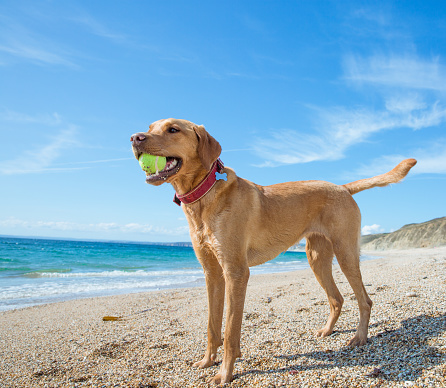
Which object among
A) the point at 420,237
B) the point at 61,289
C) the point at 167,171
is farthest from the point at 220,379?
the point at 420,237

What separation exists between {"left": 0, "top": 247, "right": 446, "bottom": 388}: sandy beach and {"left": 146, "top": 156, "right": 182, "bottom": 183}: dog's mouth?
204 cm

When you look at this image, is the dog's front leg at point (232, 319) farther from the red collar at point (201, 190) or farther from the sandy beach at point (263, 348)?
the red collar at point (201, 190)

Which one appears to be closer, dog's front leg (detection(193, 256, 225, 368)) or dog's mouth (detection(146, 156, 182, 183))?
dog's mouth (detection(146, 156, 182, 183))

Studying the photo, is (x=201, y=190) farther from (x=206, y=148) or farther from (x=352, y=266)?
(x=352, y=266)

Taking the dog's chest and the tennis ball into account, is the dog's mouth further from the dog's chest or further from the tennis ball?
the dog's chest

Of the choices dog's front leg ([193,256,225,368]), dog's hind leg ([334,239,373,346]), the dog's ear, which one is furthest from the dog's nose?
dog's hind leg ([334,239,373,346])

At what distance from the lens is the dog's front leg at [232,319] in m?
3.05

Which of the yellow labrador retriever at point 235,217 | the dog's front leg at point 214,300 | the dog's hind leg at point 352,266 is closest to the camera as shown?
the yellow labrador retriever at point 235,217

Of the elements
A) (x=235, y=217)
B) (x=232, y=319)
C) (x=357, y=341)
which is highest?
(x=235, y=217)

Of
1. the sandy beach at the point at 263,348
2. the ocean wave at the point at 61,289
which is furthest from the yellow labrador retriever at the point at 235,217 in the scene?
the ocean wave at the point at 61,289

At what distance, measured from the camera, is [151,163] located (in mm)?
3021

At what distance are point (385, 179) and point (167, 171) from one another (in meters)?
3.03

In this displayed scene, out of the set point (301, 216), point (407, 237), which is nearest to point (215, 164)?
point (301, 216)

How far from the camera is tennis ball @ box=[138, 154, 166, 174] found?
301cm
